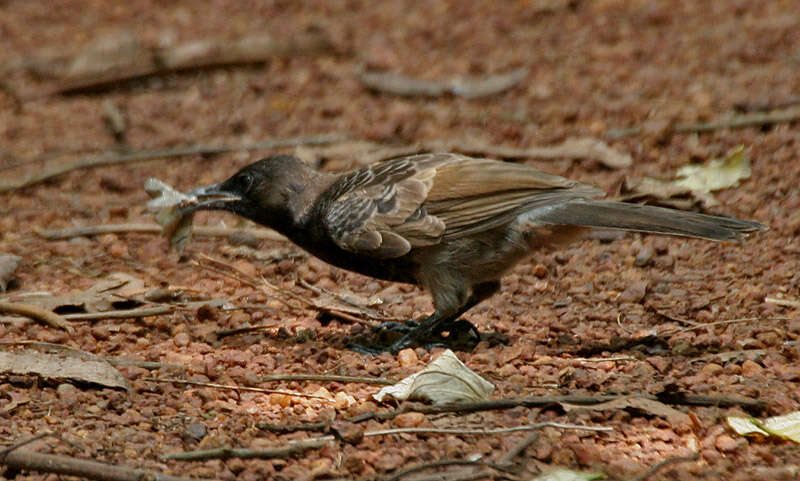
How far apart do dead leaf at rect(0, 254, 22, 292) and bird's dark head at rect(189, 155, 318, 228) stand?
1.16m

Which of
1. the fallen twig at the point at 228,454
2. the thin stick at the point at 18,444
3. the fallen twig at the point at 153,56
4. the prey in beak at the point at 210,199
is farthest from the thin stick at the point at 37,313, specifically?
the fallen twig at the point at 153,56

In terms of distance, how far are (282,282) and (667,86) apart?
13.9 ft

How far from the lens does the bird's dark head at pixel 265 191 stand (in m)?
6.47

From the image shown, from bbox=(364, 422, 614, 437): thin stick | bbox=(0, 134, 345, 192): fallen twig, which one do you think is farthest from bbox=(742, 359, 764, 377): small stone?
bbox=(0, 134, 345, 192): fallen twig

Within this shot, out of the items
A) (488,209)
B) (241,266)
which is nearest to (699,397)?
(488,209)

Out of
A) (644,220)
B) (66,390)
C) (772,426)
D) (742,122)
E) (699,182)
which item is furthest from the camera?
(742,122)

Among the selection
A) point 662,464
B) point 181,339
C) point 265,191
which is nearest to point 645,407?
point 662,464

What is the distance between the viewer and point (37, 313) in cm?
594

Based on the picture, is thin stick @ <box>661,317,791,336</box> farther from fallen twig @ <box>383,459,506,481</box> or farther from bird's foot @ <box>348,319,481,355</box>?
fallen twig @ <box>383,459,506,481</box>

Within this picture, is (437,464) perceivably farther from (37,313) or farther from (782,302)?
(37,313)

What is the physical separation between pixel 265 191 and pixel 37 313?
1.42 m

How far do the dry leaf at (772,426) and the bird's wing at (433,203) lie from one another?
1.79 m

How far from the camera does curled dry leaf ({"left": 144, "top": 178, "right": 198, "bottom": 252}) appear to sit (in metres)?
Result: 6.66

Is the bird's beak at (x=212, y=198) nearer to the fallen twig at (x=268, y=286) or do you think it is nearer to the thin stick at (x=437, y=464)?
the fallen twig at (x=268, y=286)
